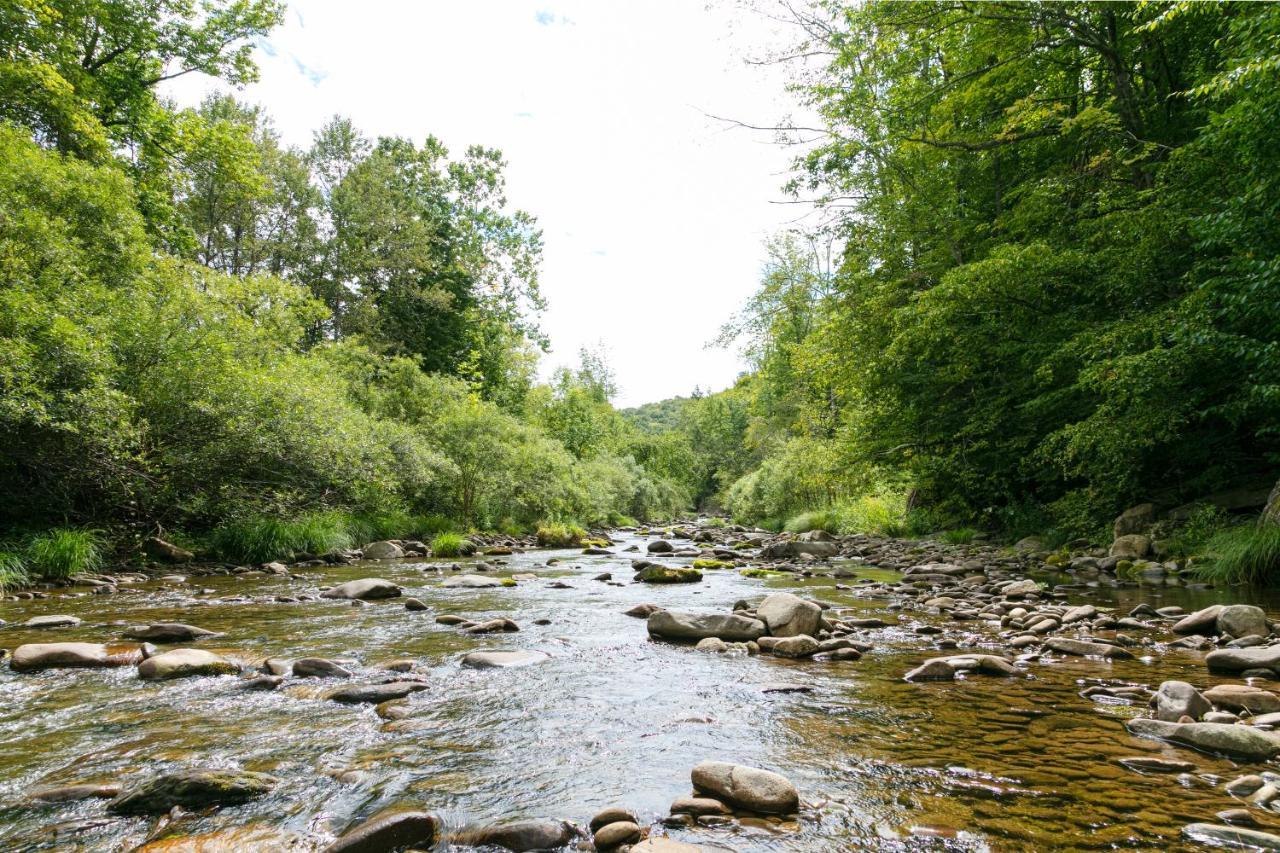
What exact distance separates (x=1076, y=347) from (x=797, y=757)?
11.2 m

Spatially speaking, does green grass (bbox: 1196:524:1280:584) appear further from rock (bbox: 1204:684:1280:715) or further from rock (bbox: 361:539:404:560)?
rock (bbox: 361:539:404:560)

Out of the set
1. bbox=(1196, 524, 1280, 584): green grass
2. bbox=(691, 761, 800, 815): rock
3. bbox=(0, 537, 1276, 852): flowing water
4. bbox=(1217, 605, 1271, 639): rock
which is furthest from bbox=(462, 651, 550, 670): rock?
bbox=(1196, 524, 1280, 584): green grass

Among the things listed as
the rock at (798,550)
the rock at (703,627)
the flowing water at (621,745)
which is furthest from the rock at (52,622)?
the rock at (798,550)

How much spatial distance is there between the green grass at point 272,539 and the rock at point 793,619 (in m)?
12.1

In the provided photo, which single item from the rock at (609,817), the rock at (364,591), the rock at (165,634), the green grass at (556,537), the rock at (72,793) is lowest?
the green grass at (556,537)

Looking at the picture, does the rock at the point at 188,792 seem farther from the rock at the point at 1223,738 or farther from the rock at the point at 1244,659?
the rock at the point at 1244,659

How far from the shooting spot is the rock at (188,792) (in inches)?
117

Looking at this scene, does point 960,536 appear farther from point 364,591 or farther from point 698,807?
point 698,807

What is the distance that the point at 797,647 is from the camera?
6363 millimetres

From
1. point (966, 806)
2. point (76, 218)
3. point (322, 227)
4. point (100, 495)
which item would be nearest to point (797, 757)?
point (966, 806)

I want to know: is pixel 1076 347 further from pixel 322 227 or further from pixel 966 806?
pixel 322 227

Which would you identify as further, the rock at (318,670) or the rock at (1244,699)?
the rock at (318,670)

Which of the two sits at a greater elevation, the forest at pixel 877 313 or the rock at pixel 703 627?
the forest at pixel 877 313

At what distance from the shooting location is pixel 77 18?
20.3 meters
